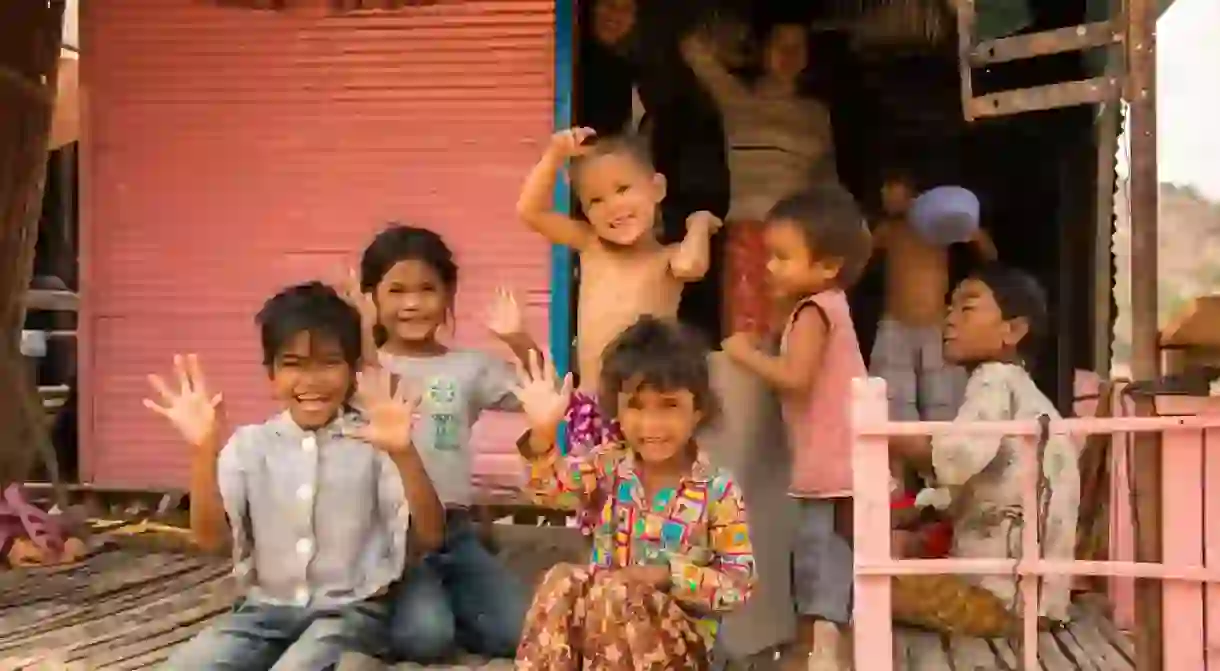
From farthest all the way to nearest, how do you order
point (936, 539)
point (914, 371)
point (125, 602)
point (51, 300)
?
point (51, 300) < point (914, 371) < point (936, 539) < point (125, 602)

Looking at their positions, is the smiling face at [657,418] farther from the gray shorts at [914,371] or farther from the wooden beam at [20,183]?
the wooden beam at [20,183]

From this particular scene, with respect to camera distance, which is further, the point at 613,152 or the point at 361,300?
the point at 361,300

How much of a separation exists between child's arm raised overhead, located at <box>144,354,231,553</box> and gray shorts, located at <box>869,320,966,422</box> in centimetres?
276

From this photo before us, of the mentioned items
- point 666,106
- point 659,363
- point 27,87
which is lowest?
point 659,363

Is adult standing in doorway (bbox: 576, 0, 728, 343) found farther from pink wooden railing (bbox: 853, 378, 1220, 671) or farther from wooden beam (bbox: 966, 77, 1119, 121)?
pink wooden railing (bbox: 853, 378, 1220, 671)

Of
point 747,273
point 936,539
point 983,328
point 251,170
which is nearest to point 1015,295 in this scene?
point 983,328

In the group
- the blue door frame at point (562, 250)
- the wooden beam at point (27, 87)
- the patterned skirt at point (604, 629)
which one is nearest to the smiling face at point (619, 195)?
the patterned skirt at point (604, 629)

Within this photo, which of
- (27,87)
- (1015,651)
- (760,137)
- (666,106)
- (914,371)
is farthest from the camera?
(666,106)

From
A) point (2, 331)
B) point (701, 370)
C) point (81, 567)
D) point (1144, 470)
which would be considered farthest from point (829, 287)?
point (2, 331)

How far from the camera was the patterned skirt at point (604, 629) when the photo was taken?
2.65m

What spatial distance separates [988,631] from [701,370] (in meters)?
1.41

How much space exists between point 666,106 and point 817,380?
3.10m

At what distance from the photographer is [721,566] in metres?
2.79

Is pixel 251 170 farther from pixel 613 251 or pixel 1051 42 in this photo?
pixel 1051 42
